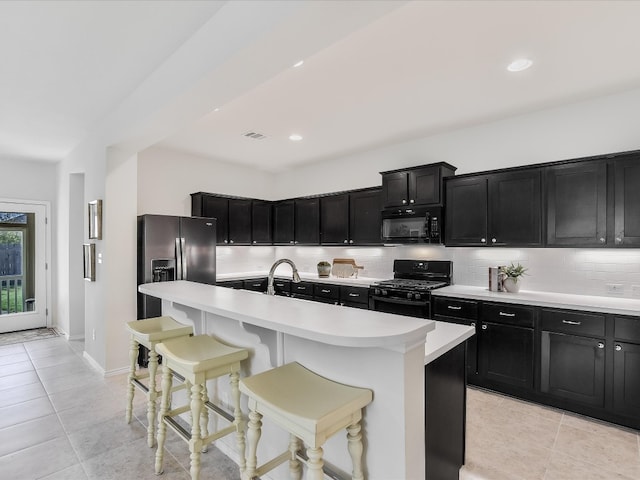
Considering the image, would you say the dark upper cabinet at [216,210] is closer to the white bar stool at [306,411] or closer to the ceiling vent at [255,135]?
the ceiling vent at [255,135]

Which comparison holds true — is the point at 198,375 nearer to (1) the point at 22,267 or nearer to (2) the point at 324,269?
(2) the point at 324,269

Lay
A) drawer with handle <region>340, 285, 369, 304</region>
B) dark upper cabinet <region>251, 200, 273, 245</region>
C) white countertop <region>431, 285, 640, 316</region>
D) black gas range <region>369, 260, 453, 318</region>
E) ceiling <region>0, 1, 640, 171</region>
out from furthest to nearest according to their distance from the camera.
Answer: dark upper cabinet <region>251, 200, 273, 245</region> < drawer with handle <region>340, 285, 369, 304</region> < black gas range <region>369, 260, 453, 318</region> < white countertop <region>431, 285, 640, 316</region> < ceiling <region>0, 1, 640, 171</region>

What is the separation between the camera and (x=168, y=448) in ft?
8.16

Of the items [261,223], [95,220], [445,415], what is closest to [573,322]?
[445,415]

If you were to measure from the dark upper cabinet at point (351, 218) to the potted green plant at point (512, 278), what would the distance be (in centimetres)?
166

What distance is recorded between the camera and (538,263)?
11.9ft

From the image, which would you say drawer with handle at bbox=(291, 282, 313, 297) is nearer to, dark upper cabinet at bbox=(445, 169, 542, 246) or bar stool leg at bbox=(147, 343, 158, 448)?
dark upper cabinet at bbox=(445, 169, 542, 246)

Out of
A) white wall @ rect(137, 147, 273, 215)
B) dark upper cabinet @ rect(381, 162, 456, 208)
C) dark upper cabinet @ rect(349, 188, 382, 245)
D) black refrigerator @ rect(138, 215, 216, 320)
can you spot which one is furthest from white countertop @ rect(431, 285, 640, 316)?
white wall @ rect(137, 147, 273, 215)

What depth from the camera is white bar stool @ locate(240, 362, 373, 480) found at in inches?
53.1

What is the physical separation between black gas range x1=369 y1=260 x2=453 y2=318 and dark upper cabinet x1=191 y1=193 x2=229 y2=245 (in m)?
2.60

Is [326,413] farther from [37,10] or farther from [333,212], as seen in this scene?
[333,212]

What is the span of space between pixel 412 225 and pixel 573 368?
213 centimetres

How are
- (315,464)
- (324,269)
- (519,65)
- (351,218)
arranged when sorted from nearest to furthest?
(315,464)
(519,65)
(351,218)
(324,269)

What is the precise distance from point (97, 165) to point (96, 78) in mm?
1508
